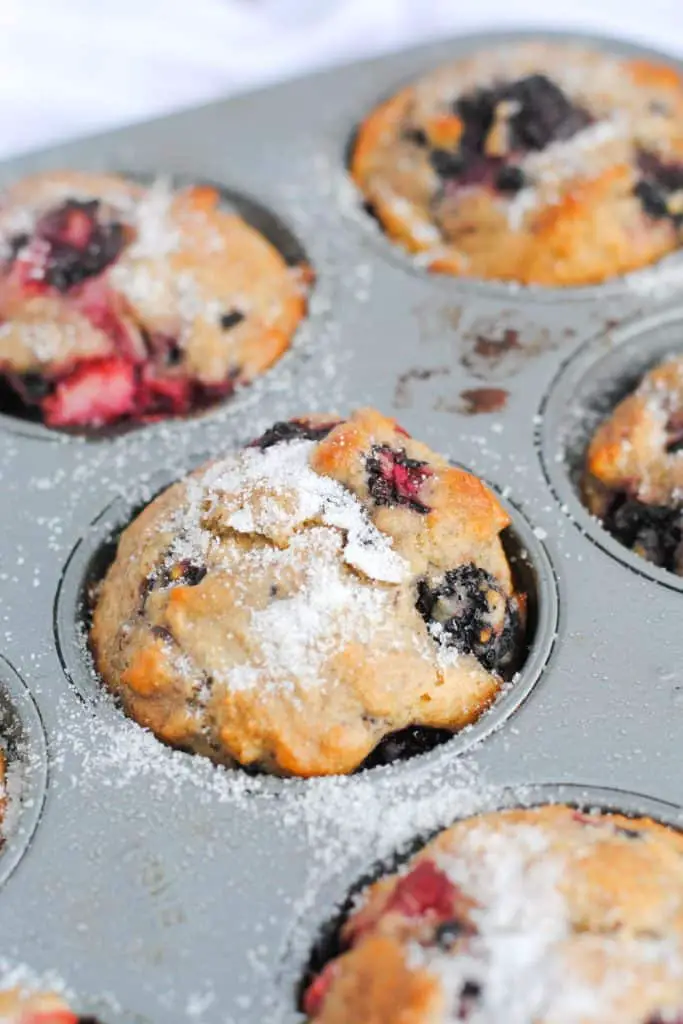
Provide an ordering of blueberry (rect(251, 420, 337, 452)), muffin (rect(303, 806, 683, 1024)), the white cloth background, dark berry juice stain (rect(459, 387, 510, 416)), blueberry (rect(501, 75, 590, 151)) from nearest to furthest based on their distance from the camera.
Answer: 1. muffin (rect(303, 806, 683, 1024))
2. blueberry (rect(251, 420, 337, 452))
3. dark berry juice stain (rect(459, 387, 510, 416))
4. blueberry (rect(501, 75, 590, 151))
5. the white cloth background

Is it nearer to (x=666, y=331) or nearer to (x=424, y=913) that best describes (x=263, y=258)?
(x=666, y=331)

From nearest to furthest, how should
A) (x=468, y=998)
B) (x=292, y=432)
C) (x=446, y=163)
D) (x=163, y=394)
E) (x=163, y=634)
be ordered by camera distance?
(x=468, y=998) < (x=163, y=634) < (x=292, y=432) < (x=163, y=394) < (x=446, y=163)

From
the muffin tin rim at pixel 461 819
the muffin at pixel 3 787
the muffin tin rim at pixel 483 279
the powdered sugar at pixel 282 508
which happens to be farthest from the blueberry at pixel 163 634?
the muffin tin rim at pixel 483 279

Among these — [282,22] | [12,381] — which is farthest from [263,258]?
[282,22]

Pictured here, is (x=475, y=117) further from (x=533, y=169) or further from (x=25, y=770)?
(x=25, y=770)

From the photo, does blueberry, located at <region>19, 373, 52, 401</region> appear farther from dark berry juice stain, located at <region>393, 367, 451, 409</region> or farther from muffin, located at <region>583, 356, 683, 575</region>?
muffin, located at <region>583, 356, 683, 575</region>

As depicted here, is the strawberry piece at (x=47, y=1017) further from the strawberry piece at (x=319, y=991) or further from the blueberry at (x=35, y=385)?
the blueberry at (x=35, y=385)

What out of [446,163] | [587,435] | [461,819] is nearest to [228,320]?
[446,163]

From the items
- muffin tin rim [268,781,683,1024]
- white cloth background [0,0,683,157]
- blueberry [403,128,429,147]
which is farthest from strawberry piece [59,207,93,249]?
muffin tin rim [268,781,683,1024]
